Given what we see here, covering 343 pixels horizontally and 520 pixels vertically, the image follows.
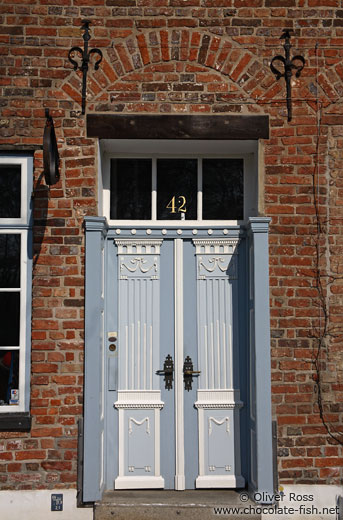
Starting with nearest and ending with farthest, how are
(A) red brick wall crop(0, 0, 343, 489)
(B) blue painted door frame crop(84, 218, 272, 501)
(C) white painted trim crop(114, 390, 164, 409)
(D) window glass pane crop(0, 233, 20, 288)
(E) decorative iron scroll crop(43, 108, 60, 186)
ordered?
(E) decorative iron scroll crop(43, 108, 60, 186) → (B) blue painted door frame crop(84, 218, 272, 501) → (A) red brick wall crop(0, 0, 343, 489) → (D) window glass pane crop(0, 233, 20, 288) → (C) white painted trim crop(114, 390, 164, 409)

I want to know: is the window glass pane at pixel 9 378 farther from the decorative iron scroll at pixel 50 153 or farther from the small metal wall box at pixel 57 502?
the decorative iron scroll at pixel 50 153

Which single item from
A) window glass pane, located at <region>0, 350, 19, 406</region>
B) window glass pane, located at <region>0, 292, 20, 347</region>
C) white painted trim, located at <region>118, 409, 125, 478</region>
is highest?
window glass pane, located at <region>0, 292, 20, 347</region>

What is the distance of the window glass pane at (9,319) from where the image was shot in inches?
212

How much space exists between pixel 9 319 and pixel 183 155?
2214mm

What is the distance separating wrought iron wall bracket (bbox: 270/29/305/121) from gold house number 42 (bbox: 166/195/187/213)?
1228 mm

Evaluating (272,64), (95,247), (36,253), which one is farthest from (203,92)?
(36,253)

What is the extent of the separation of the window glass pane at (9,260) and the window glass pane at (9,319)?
11cm

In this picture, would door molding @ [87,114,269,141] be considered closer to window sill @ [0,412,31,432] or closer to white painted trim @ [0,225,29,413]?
white painted trim @ [0,225,29,413]

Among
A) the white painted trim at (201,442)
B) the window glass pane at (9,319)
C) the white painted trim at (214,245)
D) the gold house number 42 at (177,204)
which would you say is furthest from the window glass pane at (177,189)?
the white painted trim at (201,442)

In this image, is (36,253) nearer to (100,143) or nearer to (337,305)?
(100,143)

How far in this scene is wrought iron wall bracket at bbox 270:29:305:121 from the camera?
548 cm

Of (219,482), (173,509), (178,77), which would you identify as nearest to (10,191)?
(178,77)

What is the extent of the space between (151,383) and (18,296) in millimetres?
1435

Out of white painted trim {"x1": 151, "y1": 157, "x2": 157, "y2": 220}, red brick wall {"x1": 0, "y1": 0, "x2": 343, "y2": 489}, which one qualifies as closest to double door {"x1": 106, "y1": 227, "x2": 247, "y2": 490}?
white painted trim {"x1": 151, "y1": 157, "x2": 157, "y2": 220}
